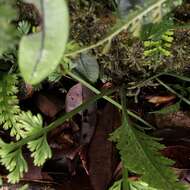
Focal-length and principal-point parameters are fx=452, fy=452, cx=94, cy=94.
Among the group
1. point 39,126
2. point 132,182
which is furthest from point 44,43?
point 132,182

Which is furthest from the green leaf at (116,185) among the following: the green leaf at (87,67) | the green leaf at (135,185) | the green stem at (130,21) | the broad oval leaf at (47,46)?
the broad oval leaf at (47,46)

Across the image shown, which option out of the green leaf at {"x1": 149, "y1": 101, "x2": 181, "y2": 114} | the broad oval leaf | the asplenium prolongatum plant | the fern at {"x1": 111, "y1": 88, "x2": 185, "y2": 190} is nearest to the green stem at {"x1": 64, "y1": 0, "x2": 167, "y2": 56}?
the asplenium prolongatum plant

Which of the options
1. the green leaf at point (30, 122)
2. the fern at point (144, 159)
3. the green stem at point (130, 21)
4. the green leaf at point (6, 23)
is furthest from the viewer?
the green leaf at point (30, 122)

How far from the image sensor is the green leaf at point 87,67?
127 cm

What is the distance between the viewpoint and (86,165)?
53.5 inches

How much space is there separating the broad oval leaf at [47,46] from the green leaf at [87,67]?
57 cm

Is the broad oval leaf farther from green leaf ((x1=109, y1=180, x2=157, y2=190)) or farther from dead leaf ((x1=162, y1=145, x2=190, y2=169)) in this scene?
dead leaf ((x1=162, y1=145, x2=190, y2=169))

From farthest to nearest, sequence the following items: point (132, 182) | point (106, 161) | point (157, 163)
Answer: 1. point (106, 161)
2. point (132, 182)
3. point (157, 163)

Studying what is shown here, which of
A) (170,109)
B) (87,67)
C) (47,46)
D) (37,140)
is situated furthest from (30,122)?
(47,46)

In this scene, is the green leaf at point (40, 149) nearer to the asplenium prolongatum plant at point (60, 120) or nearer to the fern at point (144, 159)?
the asplenium prolongatum plant at point (60, 120)

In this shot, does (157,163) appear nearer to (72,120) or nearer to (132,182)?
(132,182)

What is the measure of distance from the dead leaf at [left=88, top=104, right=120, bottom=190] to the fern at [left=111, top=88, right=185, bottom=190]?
0.44 ft

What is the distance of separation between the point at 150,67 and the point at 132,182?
0.33 metres

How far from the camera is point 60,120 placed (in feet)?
3.92
